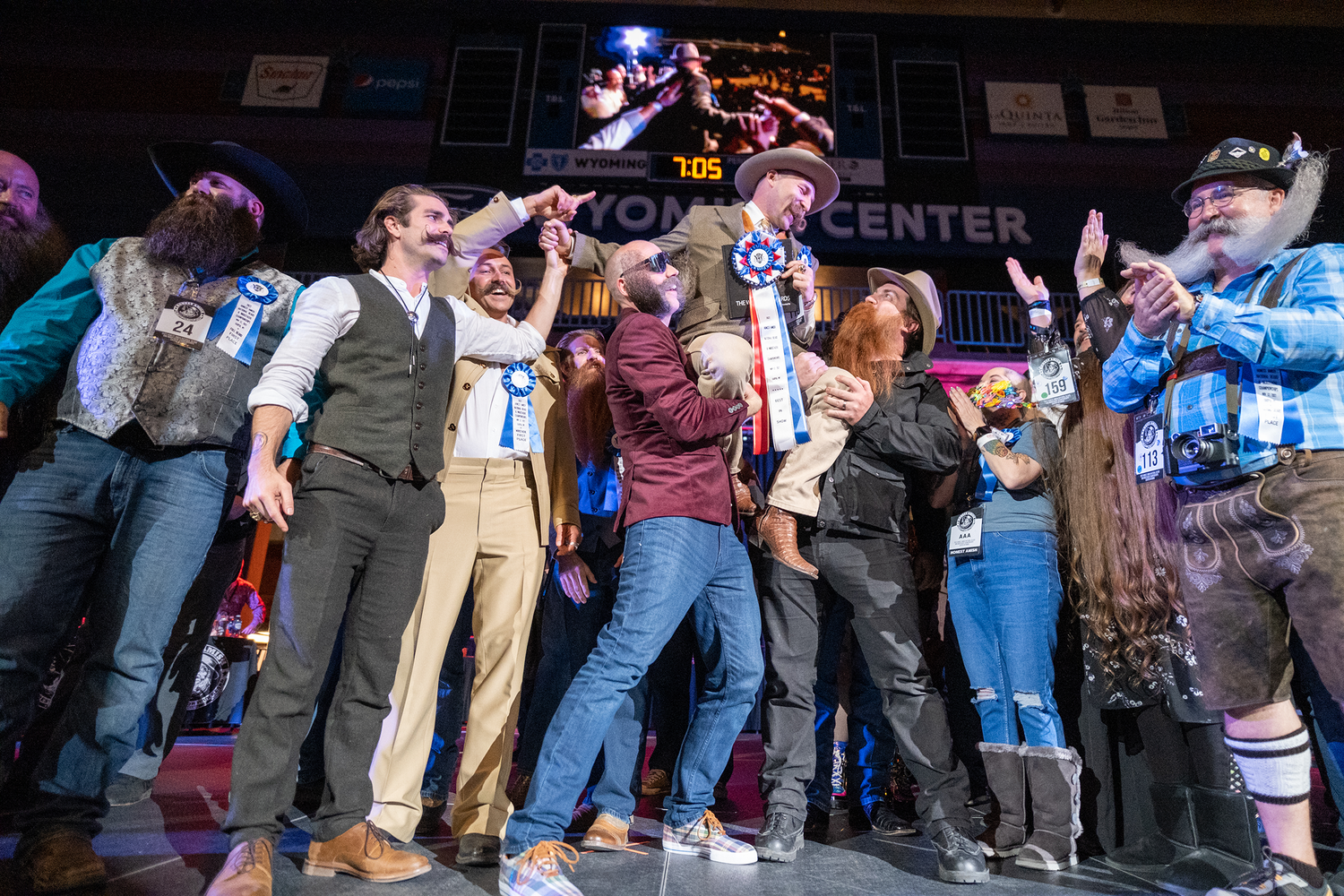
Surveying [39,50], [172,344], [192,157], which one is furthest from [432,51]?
[172,344]

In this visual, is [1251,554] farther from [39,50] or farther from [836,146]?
[39,50]

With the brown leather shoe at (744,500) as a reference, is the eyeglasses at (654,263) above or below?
above

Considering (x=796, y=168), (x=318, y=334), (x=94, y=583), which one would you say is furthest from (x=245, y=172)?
(x=796, y=168)

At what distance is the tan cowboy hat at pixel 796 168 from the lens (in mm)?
3049

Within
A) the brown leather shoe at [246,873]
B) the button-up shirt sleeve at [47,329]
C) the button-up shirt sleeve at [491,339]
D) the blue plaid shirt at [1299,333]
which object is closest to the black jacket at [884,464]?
the blue plaid shirt at [1299,333]

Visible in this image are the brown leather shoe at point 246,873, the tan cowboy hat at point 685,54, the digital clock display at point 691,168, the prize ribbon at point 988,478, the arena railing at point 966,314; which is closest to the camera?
the brown leather shoe at point 246,873

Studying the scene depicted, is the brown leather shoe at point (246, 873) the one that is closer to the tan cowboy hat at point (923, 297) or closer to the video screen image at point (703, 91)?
the tan cowboy hat at point (923, 297)

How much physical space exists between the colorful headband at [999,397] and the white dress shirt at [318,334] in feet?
6.20

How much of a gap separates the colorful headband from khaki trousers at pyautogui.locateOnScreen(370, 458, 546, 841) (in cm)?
178

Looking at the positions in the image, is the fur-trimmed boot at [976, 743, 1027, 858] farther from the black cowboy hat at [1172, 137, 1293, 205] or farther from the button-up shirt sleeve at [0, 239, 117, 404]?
the button-up shirt sleeve at [0, 239, 117, 404]

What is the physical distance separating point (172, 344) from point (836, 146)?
8683mm

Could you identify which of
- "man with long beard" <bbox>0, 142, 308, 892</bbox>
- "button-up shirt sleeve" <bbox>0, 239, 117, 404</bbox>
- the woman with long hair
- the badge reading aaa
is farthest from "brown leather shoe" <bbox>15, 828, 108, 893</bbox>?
the woman with long hair

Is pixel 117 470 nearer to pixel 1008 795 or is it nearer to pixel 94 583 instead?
pixel 94 583

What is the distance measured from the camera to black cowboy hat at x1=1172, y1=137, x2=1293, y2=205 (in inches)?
84.9
